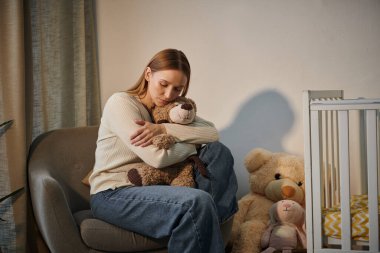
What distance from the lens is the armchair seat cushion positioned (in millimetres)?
1789

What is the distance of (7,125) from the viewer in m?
2.19

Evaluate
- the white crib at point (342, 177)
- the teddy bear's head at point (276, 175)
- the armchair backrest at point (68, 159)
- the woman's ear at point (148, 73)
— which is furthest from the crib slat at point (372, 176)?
the armchair backrest at point (68, 159)

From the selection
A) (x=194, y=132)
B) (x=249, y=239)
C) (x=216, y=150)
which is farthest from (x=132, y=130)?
(x=249, y=239)

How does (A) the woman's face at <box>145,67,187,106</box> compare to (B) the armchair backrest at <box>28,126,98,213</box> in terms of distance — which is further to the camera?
(B) the armchair backrest at <box>28,126,98,213</box>

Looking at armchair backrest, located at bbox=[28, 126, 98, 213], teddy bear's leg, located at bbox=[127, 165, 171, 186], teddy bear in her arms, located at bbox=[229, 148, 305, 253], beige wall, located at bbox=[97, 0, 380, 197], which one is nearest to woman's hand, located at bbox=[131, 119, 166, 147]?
teddy bear's leg, located at bbox=[127, 165, 171, 186]

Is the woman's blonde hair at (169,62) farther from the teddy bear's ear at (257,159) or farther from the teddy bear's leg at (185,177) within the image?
the teddy bear's ear at (257,159)

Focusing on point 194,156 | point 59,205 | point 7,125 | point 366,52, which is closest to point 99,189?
point 59,205

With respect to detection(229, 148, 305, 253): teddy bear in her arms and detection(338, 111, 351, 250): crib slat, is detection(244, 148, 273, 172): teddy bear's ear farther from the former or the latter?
detection(338, 111, 351, 250): crib slat

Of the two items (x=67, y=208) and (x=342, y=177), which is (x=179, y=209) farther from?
(x=342, y=177)

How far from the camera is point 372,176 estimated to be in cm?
185

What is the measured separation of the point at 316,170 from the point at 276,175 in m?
0.64

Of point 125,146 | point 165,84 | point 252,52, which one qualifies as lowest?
point 125,146

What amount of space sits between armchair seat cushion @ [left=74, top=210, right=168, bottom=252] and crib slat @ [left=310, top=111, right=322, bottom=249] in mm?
608

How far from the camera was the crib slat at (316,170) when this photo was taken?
190 centimetres
